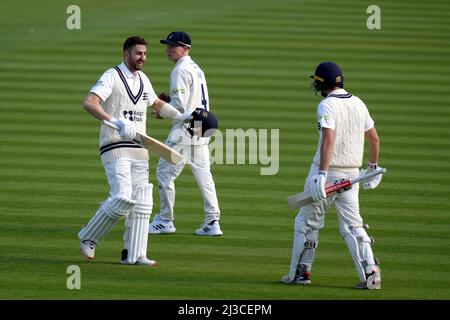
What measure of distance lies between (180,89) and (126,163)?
5.54ft

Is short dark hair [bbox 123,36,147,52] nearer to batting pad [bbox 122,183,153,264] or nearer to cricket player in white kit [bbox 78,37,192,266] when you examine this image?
cricket player in white kit [bbox 78,37,192,266]

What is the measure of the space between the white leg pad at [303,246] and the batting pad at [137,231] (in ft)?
4.55

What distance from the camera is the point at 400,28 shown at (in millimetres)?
20766

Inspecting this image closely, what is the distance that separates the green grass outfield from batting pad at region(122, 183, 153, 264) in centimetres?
13

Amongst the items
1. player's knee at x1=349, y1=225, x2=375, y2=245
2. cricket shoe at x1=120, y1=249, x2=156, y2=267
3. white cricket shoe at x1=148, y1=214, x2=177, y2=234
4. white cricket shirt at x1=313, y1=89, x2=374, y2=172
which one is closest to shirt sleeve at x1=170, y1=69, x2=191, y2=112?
white cricket shoe at x1=148, y1=214, x2=177, y2=234

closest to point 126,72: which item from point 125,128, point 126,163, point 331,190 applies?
point 125,128

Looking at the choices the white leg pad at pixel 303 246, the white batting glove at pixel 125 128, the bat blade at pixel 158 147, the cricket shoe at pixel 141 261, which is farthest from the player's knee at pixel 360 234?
the white batting glove at pixel 125 128

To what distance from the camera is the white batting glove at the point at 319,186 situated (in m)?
7.99

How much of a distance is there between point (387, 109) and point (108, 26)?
703 cm

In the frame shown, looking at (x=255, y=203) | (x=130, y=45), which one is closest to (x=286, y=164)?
(x=255, y=203)

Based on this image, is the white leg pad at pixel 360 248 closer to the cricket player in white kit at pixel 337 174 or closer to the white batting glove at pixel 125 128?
the cricket player in white kit at pixel 337 174

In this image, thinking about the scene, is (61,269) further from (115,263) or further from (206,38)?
(206,38)

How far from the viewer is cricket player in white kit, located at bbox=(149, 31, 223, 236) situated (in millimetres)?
10477

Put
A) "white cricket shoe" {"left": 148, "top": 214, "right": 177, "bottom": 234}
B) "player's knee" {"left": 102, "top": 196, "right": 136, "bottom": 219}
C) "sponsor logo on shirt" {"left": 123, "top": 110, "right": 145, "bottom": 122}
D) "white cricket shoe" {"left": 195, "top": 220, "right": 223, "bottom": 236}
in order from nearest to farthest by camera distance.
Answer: "player's knee" {"left": 102, "top": 196, "right": 136, "bottom": 219}
"sponsor logo on shirt" {"left": 123, "top": 110, "right": 145, "bottom": 122}
"white cricket shoe" {"left": 195, "top": 220, "right": 223, "bottom": 236}
"white cricket shoe" {"left": 148, "top": 214, "right": 177, "bottom": 234}
